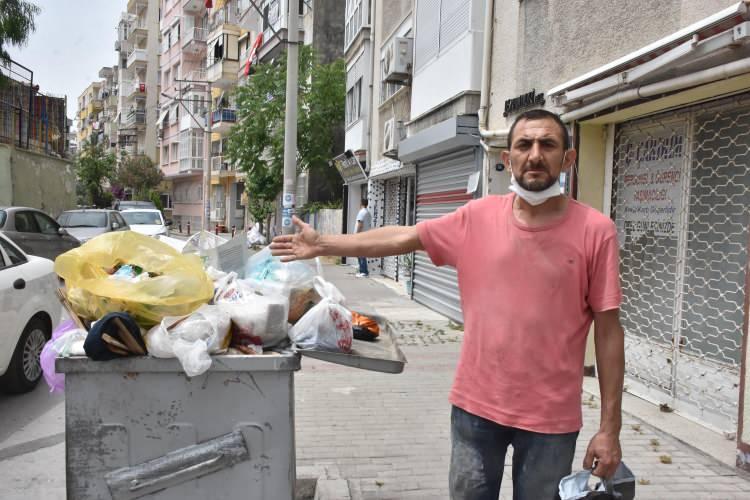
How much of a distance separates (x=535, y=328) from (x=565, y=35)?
17.1 ft

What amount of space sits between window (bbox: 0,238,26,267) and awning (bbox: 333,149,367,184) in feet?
39.0

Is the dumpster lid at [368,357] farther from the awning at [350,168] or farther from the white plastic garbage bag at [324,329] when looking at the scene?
the awning at [350,168]

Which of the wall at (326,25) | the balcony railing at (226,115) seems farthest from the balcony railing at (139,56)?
the wall at (326,25)

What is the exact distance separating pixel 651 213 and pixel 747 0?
7.34 feet

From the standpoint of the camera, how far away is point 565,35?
665 centimetres

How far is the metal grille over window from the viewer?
492cm

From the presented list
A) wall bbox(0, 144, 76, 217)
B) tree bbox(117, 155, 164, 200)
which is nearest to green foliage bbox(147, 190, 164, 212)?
tree bbox(117, 155, 164, 200)

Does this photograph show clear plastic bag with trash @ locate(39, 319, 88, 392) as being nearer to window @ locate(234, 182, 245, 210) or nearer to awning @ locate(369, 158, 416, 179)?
awning @ locate(369, 158, 416, 179)

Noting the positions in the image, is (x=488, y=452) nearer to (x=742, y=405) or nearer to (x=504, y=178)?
(x=742, y=405)

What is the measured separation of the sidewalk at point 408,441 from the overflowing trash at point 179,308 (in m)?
1.60

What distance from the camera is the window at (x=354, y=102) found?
60.0 feet

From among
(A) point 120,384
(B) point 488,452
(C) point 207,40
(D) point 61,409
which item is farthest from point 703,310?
(C) point 207,40

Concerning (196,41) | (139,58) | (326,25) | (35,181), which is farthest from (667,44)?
(139,58)

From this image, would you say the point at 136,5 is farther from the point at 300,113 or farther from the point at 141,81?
the point at 300,113
